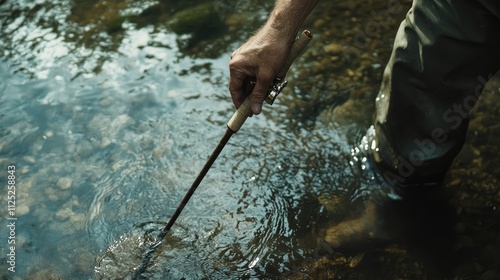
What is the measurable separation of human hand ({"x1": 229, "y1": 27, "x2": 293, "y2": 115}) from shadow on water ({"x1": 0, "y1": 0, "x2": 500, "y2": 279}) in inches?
37.9

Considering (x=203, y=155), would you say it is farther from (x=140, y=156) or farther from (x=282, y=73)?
(x=282, y=73)

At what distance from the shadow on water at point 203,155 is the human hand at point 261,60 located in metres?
0.96

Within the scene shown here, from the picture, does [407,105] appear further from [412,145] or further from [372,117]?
[372,117]

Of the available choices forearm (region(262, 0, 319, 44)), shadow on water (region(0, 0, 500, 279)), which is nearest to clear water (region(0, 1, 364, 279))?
shadow on water (region(0, 0, 500, 279))

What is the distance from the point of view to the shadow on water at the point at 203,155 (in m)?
3.04

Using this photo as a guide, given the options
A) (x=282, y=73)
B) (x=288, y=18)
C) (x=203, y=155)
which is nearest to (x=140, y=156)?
(x=203, y=155)

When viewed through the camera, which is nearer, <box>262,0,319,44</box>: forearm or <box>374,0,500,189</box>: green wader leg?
<box>262,0,319,44</box>: forearm

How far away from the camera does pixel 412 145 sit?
3205 millimetres

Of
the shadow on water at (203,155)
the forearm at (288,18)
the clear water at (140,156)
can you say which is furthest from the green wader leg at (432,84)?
the forearm at (288,18)

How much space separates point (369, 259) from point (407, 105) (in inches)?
33.1

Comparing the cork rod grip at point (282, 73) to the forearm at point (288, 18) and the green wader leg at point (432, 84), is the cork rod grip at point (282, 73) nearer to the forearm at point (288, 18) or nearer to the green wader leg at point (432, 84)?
the forearm at point (288, 18)

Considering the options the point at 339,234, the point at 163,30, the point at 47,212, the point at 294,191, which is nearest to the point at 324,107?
the point at 294,191

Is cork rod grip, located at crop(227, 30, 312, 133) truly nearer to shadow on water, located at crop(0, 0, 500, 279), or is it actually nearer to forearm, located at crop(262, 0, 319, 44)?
forearm, located at crop(262, 0, 319, 44)

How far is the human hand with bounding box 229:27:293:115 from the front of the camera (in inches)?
96.7
